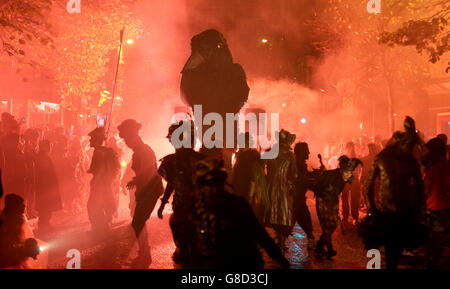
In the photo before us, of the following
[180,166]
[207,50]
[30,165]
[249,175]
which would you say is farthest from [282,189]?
[30,165]

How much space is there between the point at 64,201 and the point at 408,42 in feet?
29.8

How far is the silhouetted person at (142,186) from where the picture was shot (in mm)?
6066

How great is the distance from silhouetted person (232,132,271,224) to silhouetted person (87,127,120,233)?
3.02 metres

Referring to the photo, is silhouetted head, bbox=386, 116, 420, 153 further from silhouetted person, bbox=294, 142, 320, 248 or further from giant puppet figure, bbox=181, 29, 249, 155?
silhouetted person, bbox=294, 142, 320, 248

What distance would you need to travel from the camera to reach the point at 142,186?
6.37 metres

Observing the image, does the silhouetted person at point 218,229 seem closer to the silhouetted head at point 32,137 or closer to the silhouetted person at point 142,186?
the silhouetted person at point 142,186

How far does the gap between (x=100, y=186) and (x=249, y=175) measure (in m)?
3.30

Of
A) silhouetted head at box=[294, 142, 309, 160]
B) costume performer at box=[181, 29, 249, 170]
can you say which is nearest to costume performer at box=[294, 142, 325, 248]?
silhouetted head at box=[294, 142, 309, 160]

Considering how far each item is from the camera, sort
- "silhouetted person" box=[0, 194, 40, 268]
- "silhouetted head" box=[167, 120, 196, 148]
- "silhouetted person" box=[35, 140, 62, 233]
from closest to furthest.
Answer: "silhouetted person" box=[0, 194, 40, 268] → "silhouetted head" box=[167, 120, 196, 148] → "silhouetted person" box=[35, 140, 62, 233]

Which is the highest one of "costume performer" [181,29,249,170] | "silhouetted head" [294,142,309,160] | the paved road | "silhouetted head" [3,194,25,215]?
"costume performer" [181,29,249,170]

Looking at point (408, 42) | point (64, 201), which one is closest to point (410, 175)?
point (408, 42)

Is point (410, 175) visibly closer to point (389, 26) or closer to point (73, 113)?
point (389, 26)

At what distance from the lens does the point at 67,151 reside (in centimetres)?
1188

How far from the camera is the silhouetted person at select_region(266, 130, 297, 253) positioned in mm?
6430
